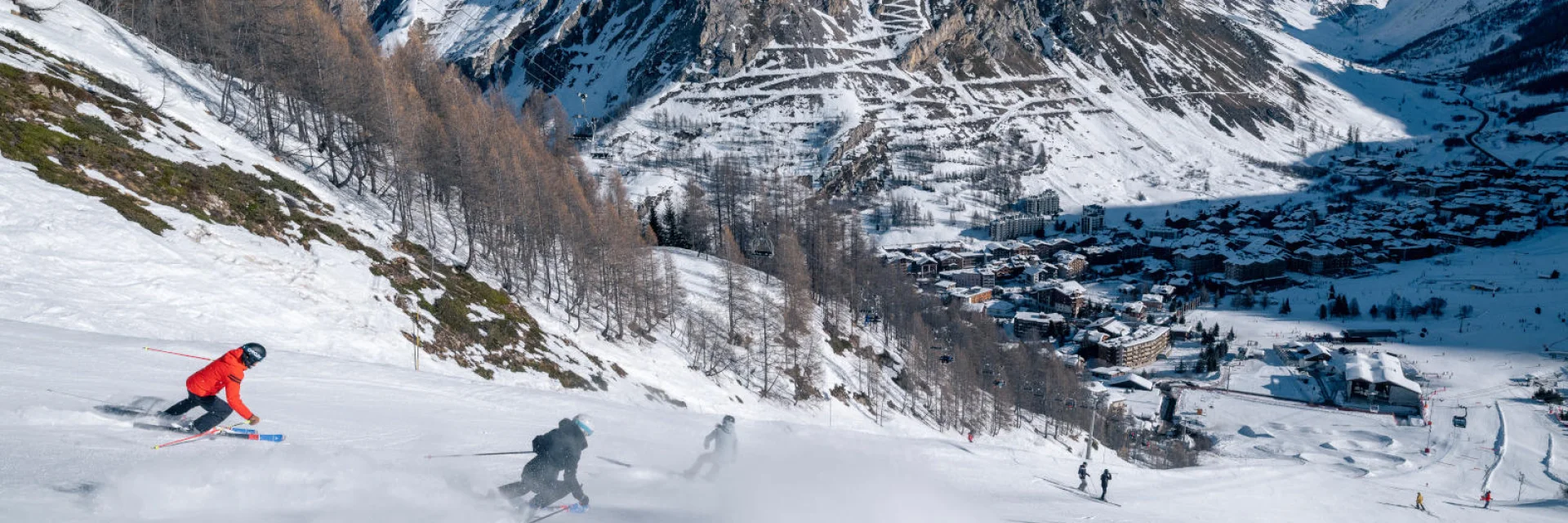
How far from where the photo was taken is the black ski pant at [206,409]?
977 cm

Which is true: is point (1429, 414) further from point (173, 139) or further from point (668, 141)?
point (668, 141)

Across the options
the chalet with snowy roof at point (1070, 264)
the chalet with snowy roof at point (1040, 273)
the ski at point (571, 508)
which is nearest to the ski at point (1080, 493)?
the ski at point (571, 508)

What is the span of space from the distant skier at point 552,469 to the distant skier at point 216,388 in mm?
3465

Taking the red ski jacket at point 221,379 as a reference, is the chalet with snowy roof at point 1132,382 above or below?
below

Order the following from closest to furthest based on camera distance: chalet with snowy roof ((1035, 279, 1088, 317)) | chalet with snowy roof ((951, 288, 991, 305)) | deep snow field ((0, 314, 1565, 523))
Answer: deep snow field ((0, 314, 1565, 523))
chalet with snowy roof ((951, 288, 991, 305))
chalet with snowy roof ((1035, 279, 1088, 317))

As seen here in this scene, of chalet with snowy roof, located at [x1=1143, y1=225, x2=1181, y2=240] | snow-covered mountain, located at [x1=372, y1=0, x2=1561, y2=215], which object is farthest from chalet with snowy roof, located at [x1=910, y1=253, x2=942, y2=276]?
chalet with snowy roof, located at [x1=1143, y1=225, x2=1181, y2=240]

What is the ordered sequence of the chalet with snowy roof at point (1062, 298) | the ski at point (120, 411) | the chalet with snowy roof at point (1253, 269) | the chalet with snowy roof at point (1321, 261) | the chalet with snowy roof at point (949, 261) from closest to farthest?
the ski at point (120, 411), the chalet with snowy roof at point (1062, 298), the chalet with snowy roof at point (1253, 269), the chalet with snowy roof at point (949, 261), the chalet with snowy roof at point (1321, 261)

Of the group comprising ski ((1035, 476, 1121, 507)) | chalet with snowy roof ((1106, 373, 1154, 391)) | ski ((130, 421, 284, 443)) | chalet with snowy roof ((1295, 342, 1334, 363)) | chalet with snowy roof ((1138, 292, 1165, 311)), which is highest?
ski ((130, 421, 284, 443))

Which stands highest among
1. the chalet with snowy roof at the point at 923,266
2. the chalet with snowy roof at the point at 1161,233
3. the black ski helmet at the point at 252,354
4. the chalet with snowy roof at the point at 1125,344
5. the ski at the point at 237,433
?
the chalet with snowy roof at the point at 1161,233

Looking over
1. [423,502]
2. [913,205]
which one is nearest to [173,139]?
[423,502]

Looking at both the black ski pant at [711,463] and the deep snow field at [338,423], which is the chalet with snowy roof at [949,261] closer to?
the deep snow field at [338,423]

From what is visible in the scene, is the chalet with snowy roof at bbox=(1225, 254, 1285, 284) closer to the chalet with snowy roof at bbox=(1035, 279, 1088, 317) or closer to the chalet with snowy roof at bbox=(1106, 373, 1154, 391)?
the chalet with snowy roof at bbox=(1035, 279, 1088, 317)

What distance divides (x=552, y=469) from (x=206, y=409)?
4464 millimetres

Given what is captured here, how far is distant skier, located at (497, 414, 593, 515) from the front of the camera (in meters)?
9.49
